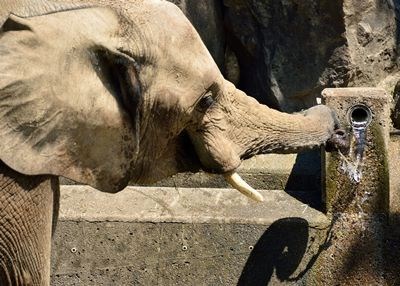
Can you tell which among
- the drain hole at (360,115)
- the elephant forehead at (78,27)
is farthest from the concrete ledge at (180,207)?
the elephant forehead at (78,27)

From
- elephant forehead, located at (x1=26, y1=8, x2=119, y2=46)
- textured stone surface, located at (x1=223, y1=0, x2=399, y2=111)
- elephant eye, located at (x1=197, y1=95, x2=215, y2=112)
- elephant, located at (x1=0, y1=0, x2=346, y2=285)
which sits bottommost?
textured stone surface, located at (x1=223, y1=0, x2=399, y2=111)

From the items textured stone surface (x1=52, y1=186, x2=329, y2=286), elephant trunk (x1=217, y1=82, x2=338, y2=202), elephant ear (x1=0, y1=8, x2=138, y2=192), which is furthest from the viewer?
textured stone surface (x1=52, y1=186, x2=329, y2=286)

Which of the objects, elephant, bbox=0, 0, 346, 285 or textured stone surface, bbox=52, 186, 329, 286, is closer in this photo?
elephant, bbox=0, 0, 346, 285

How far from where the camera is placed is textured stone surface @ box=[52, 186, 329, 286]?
3502 mm

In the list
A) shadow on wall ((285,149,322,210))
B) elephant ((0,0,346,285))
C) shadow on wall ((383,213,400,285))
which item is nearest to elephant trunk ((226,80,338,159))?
elephant ((0,0,346,285))

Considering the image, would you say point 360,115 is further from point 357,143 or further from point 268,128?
point 268,128

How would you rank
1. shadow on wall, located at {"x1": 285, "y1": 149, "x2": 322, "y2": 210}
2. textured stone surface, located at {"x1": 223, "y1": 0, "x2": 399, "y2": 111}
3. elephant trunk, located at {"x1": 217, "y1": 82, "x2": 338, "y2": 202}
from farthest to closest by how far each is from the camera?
textured stone surface, located at {"x1": 223, "y1": 0, "x2": 399, "y2": 111}
shadow on wall, located at {"x1": 285, "y1": 149, "x2": 322, "y2": 210}
elephant trunk, located at {"x1": 217, "y1": 82, "x2": 338, "y2": 202}

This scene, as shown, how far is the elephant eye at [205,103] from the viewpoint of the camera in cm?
238

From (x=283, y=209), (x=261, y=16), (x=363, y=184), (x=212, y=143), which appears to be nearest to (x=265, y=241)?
(x=283, y=209)

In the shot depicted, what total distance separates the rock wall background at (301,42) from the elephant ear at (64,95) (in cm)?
246

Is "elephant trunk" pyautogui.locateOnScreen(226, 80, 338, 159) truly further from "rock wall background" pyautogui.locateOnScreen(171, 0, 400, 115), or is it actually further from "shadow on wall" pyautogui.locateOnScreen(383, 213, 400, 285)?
"rock wall background" pyautogui.locateOnScreen(171, 0, 400, 115)

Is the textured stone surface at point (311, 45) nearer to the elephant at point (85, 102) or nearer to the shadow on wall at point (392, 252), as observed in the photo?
the shadow on wall at point (392, 252)

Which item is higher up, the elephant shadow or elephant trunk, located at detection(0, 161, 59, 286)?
elephant trunk, located at detection(0, 161, 59, 286)

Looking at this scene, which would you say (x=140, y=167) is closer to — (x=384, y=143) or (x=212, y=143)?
(x=212, y=143)
